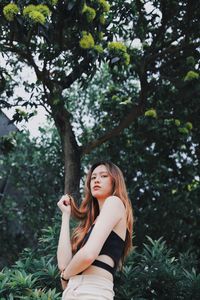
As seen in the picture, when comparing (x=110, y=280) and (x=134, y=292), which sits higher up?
(x=110, y=280)

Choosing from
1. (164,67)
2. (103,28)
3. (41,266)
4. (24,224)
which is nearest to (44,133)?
(24,224)

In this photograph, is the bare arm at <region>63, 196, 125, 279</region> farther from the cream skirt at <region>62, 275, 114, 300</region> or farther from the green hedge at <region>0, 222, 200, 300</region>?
the green hedge at <region>0, 222, 200, 300</region>

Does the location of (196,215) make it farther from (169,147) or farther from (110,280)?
(110,280)

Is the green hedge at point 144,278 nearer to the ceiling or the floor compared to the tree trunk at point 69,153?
nearer to the floor

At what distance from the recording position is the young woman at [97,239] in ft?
6.91

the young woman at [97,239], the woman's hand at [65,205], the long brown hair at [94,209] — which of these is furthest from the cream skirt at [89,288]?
the woman's hand at [65,205]

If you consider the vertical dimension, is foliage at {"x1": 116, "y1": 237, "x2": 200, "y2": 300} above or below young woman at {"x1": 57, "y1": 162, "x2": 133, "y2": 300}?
below

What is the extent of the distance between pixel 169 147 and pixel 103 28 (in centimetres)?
344

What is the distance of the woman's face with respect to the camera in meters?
2.39

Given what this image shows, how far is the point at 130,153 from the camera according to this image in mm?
9734

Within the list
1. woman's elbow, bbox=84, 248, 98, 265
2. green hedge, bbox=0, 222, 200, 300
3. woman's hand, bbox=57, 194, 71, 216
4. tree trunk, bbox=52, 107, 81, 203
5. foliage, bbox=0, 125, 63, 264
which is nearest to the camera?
woman's elbow, bbox=84, 248, 98, 265

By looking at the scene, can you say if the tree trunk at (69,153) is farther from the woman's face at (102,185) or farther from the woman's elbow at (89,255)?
the woman's elbow at (89,255)

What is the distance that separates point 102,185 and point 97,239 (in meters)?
0.36

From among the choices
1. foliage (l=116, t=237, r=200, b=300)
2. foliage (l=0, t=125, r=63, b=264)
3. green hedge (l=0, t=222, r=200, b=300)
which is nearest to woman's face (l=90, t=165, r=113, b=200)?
green hedge (l=0, t=222, r=200, b=300)
